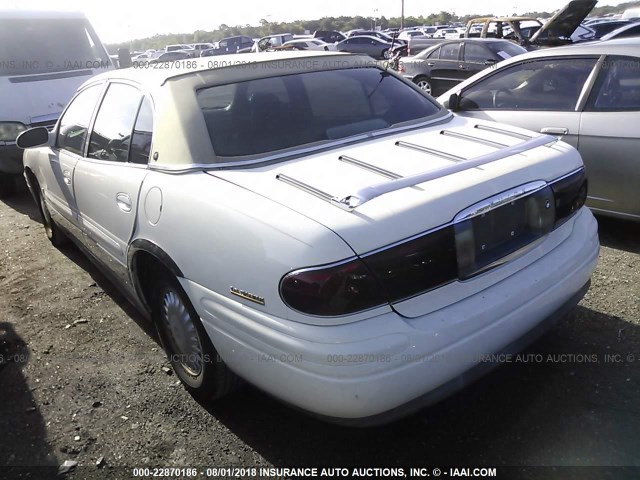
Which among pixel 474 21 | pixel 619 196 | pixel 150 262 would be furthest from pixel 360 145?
pixel 474 21

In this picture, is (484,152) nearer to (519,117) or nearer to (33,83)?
(519,117)

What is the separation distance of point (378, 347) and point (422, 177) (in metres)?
0.72

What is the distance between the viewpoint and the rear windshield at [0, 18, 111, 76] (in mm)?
7020

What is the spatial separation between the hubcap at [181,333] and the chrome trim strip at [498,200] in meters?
1.34

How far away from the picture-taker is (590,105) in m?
4.27

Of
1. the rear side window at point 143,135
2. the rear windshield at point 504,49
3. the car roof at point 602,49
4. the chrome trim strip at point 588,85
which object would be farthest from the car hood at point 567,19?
the rear side window at point 143,135

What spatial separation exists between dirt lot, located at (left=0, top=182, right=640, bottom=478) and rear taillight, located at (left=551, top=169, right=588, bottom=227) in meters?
0.82

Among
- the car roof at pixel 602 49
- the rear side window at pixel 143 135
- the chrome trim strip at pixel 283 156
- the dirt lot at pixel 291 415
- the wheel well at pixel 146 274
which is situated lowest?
the dirt lot at pixel 291 415

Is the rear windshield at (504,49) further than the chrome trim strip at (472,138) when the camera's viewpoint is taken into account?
Yes

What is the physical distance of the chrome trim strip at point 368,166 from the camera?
2.27m

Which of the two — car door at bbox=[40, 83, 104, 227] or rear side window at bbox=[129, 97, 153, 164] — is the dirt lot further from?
rear side window at bbox=[129, 97, 153, 164]

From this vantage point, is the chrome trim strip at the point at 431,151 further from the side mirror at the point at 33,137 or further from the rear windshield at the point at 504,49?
the rear windshield at the point at 504,49

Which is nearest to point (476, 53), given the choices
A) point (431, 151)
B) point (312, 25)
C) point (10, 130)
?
point (10, 130)

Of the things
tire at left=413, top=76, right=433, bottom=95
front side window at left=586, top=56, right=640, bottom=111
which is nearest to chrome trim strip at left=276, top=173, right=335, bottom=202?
front side window at left=586, top=56, right=640, bottom=111
